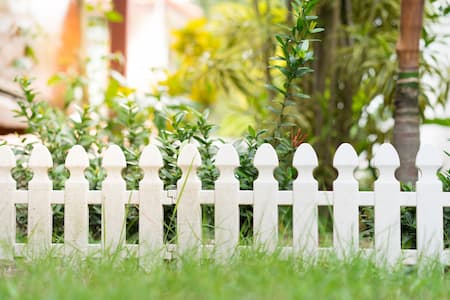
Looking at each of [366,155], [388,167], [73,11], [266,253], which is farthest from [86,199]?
[73,11]

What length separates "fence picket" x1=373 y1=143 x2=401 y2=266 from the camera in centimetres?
216

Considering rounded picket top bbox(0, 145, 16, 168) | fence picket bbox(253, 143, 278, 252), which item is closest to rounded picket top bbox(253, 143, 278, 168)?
fence picket bbox(253, 143, 278, 252)

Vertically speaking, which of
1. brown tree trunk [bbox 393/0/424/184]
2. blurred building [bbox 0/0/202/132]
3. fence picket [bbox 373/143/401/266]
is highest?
blurred building [bbox 0/0/202/132]

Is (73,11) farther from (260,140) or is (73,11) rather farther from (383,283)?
(383,283)

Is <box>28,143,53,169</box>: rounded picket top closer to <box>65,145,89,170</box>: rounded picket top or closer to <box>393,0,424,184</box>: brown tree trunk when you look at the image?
<box>65,145,89,170</box>: rounded picket top

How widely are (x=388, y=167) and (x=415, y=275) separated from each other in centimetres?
46

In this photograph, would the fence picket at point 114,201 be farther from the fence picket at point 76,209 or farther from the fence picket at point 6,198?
the fence picket at point 6,198

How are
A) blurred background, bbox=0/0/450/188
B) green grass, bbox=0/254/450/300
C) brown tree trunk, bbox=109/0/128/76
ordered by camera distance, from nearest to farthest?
green grass, bbox=0/254/450/300, blurred background, bbox=0/0/450/188, brown tree trunk, bbox=109/0/128/76

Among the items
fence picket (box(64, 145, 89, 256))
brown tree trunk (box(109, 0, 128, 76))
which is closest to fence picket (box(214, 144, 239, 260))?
fence picket (box(64, 145, 89, 256))

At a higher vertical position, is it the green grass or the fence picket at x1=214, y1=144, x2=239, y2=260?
the fence picket at x1=214, y1=144, x2=239, y2=260

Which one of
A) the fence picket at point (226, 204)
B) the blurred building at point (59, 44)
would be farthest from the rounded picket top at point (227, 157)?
the blurred building at point (59, 44)

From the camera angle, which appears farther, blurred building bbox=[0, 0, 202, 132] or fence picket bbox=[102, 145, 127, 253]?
blurred building bbox=[0, 0, 202, 132]

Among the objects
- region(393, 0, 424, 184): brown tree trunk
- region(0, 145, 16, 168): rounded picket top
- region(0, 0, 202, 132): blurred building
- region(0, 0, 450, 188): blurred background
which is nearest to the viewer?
region(0, 145, 16, 168): rounded picket top

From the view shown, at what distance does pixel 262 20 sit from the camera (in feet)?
14.0
